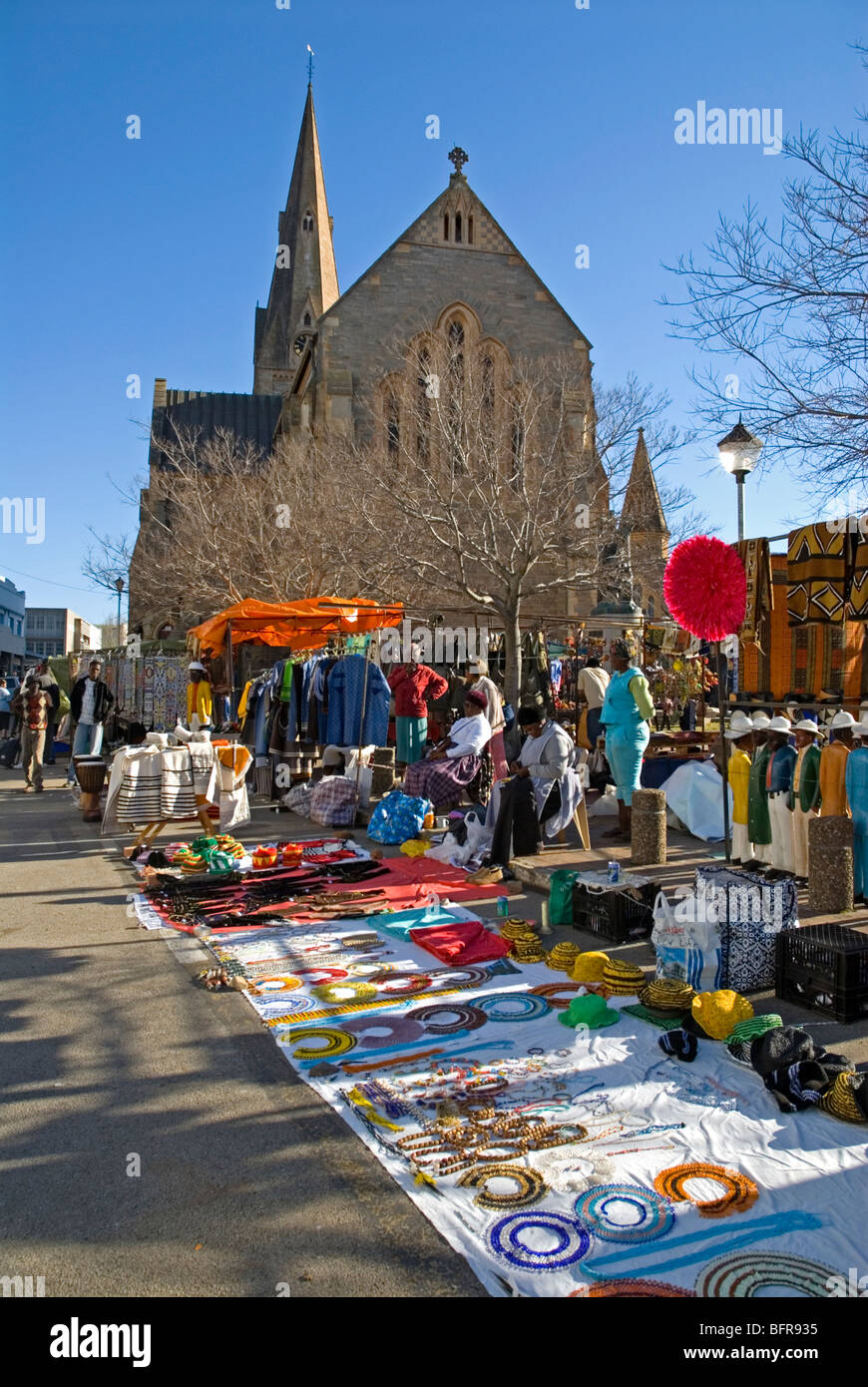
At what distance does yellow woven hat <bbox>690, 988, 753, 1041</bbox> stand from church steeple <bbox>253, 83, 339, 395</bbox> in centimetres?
5337

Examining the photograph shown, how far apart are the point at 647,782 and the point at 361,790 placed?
3840 millimetres

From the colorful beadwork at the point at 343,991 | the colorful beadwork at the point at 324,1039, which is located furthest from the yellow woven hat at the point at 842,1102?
the colorful beadwork at the point at 343,991

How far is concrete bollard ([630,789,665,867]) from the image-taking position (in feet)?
26.9

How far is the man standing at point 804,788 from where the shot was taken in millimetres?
7027

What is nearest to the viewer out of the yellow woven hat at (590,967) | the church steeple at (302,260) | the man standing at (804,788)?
the yellow woven hat at (590,967)

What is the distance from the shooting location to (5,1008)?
201 inches

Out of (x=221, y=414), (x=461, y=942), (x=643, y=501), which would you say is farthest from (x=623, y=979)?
(x=221, y=414)

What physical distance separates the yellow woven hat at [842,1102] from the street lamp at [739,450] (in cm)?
649

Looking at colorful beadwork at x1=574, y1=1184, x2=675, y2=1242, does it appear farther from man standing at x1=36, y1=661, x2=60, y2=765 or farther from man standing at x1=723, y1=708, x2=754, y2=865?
man standing at x1=36, y1=661, x2=60, y2=765

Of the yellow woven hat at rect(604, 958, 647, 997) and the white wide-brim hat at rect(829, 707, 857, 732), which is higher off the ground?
the white wide-brim hat at rect(829, 707, 857, 732)

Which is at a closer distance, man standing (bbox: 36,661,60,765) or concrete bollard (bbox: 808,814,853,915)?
concrete bollard (bbox: 808,814,853,915)

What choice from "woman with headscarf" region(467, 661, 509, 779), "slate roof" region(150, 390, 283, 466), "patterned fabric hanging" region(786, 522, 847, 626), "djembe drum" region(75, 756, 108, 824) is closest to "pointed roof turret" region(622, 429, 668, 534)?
"woman with headscarf" region(467, 661, 509, 779)

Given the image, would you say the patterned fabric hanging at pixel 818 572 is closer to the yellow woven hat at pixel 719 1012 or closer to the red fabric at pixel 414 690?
the yellow woven hat at pixel 719 1012
